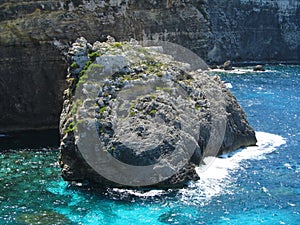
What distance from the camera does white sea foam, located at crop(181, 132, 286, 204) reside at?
2861 cm

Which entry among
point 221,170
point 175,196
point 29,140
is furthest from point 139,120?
point 29,140

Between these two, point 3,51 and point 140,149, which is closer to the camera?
point 140,149

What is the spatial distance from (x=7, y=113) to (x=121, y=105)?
18072 mm

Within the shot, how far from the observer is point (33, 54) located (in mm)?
46375

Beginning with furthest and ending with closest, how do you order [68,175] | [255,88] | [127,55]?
1. [255,88]
2. [127,55]
3. [68,175]

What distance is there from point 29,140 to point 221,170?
662 inches

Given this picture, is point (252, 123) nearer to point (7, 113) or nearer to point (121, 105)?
point (121, 105)

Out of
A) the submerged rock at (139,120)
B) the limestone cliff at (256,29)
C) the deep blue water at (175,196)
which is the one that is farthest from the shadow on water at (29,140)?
the limestone cliff at (256,29)

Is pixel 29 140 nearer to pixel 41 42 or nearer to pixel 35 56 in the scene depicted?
pixel 35 56

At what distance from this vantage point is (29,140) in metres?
41.5

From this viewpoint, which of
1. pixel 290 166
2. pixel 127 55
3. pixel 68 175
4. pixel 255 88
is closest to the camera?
pixel 68 175

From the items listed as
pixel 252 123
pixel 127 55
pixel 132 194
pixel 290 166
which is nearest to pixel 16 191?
pixel 132 194

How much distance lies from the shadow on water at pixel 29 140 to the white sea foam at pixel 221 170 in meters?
12.9

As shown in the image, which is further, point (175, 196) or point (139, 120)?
point (139, 120)
